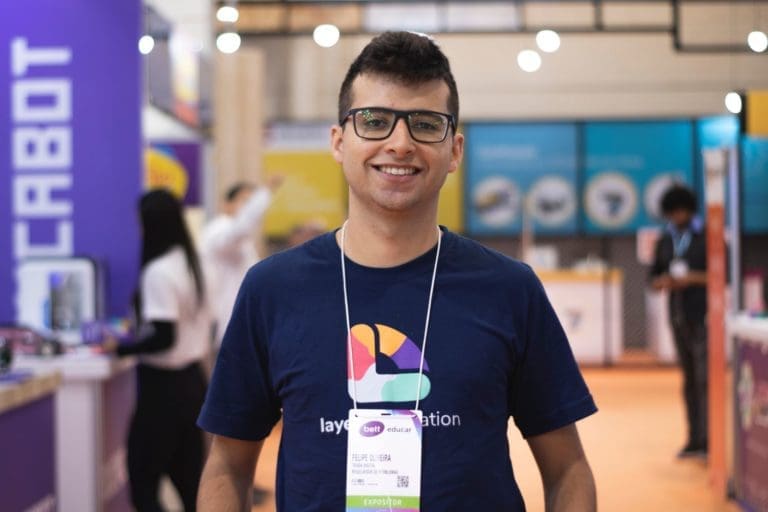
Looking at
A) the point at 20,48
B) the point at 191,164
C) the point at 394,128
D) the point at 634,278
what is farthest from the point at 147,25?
the point at 634,278

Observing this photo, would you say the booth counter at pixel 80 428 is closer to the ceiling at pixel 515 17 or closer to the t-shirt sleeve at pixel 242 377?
the t-shirt sleeve at pixel 242 377

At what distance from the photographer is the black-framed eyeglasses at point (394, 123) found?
1491mm

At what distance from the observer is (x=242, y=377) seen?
1.58 m

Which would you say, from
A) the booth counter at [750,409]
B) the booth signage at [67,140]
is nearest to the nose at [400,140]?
the booth signage at [67,140]

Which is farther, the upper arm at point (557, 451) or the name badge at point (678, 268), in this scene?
the name badge at point (678, 268)

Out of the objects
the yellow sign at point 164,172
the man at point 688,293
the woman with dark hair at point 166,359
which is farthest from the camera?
the yellow sign at point 164,172

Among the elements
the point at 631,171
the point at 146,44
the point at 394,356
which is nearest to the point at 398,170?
the point at 394,356

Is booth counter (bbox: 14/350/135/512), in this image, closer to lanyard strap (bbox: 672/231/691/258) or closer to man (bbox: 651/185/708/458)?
man (bbox: 651/185/708/458)

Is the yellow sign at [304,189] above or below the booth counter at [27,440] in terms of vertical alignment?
above

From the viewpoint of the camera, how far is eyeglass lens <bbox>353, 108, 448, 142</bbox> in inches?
58.7

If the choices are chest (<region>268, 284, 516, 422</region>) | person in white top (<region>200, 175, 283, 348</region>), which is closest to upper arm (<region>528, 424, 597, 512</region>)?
chest (<region>268, 284, 516, 422</region>)

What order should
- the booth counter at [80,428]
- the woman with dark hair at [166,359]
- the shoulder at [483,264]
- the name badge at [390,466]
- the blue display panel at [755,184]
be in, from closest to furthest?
1. the name badge at [390,466]
2. the shoulder at [483,264]
3. the woman with dark hair at [166,359]
4. the booth counter at [80,428]
5. the blue display panel at [755,184]

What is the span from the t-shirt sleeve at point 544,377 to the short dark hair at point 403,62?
1.04ft

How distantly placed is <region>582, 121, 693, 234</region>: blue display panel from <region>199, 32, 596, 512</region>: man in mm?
12025
